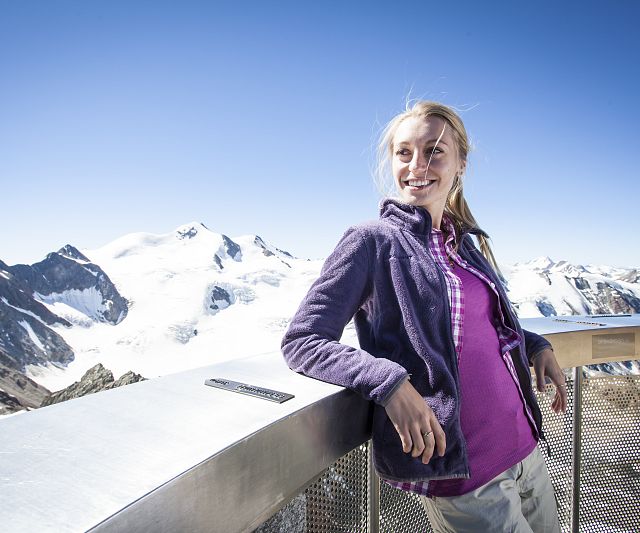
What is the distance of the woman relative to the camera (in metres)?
0.93

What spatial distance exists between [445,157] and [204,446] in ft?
3.20

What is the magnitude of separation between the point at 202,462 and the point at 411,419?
43cm

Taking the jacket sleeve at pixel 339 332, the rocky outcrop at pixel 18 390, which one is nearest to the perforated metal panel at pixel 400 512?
the jacket sleeve at pixel 339 332

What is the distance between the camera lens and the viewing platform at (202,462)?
0.51 meters

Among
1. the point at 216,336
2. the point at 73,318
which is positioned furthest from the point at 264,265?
the point at 73,318

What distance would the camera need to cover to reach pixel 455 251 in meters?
1.32

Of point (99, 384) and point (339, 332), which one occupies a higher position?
point (339, 332)

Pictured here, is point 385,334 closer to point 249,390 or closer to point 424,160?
point 249,390

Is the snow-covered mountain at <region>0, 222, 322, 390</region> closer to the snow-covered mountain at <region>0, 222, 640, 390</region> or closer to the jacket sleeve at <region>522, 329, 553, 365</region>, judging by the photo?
the snow-covered mountain at <region>0, 222, 640, 390</region>

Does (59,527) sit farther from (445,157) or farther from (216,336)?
(216,336)

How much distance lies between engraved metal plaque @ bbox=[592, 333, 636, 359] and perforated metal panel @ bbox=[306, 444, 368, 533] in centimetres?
132

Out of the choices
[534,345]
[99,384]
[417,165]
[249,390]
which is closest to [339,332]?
[249,390]

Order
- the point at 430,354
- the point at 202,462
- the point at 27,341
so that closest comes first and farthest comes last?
the point at 202,462 → the point at 430,354 → the point at 27,341

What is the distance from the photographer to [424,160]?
4.09 ft
